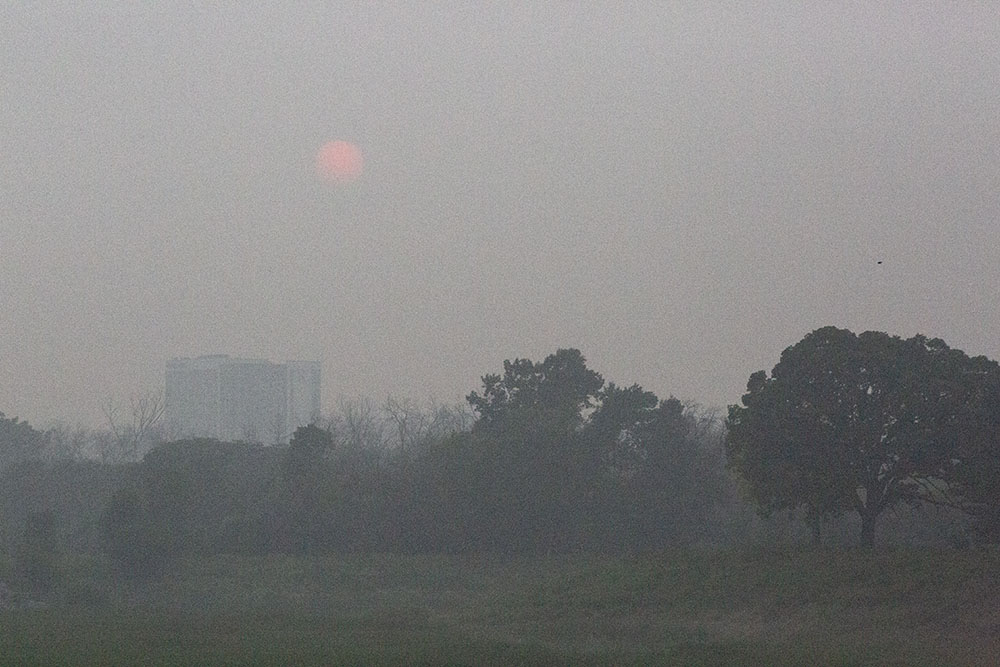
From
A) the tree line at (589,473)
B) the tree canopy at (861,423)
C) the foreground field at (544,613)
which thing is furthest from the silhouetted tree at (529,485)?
the tree canopy at (861,423)

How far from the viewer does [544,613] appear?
140 feet

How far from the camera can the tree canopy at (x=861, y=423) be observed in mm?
44125

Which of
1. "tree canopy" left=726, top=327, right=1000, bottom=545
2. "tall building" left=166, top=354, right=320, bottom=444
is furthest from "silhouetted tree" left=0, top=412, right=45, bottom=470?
"tall building" left=166, top=354, right=320, bottom=444

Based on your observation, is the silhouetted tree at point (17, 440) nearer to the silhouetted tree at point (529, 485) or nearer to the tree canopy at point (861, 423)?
the silhouetted tree at point (529, 485)

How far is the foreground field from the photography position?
29.3 m

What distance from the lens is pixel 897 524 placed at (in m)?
54.5

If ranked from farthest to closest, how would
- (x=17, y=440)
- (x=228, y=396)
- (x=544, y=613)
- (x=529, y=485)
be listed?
1. (x=228, y=396)
2. (x=17, y=440)
3. (x=529, y=485)
4. (x=544, y=613)

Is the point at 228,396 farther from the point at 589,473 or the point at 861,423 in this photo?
the point at 861,423

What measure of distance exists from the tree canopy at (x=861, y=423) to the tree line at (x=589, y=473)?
54 millimetres

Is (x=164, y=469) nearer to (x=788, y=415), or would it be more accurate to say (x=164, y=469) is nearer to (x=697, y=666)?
(x=788, y=415)

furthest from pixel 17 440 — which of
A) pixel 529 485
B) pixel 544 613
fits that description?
pixel 544 613

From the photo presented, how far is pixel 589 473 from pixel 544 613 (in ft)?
62.6

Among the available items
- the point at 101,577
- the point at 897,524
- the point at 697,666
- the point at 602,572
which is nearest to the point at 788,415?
the point at 602,572

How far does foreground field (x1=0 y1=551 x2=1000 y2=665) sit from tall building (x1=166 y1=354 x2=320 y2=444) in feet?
429
